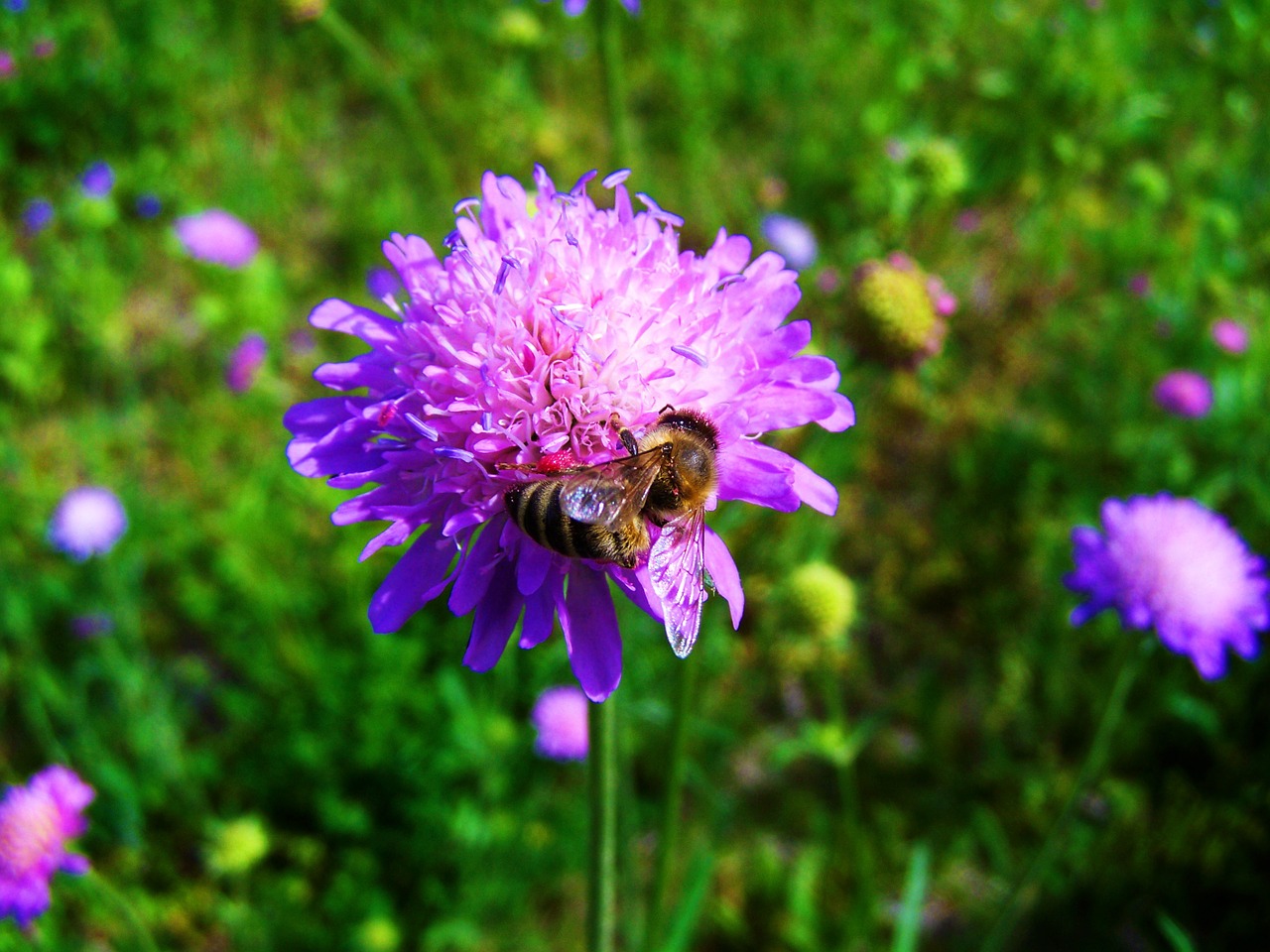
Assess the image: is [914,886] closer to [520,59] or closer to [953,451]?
[953,451]

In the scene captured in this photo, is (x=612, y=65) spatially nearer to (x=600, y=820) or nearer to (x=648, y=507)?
(x=648, y=507)

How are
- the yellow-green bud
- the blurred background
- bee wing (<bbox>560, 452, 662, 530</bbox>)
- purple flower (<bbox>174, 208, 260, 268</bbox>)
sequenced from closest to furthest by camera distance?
bee wing (<bbox>560, 452, 662, 530</bbox>) < the yellow-green bud < the blurred background < purple flower (<bbox>174, 208, 260, 268</bbox>)

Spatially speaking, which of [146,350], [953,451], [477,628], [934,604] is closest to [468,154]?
[146,350]

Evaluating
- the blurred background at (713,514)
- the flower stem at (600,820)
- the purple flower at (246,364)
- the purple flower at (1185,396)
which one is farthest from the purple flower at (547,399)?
the purple flower at (1185,396)

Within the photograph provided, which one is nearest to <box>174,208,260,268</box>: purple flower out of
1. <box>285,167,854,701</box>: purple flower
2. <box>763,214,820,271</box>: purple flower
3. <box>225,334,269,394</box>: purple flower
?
<box>225,334,269,394</box>: purple flower

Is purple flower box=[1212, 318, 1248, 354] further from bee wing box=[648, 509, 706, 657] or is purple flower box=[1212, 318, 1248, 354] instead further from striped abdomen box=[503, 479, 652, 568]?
striped abdomen box=[503, 479, 652, 568]
